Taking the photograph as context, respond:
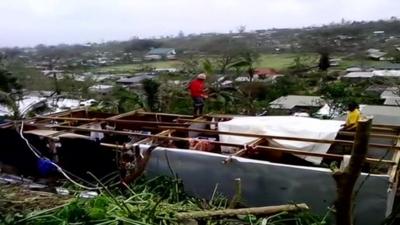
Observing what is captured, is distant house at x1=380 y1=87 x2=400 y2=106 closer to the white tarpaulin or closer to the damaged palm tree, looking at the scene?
the white tarpaulin

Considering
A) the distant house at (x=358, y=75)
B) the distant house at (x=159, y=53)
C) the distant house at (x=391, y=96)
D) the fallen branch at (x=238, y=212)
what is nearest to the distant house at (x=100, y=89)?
the distant house at (x=159, y=53)

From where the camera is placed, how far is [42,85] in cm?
1803

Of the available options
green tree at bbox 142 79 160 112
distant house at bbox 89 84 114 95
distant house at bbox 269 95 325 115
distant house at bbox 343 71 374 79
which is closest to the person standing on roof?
green tree at bbox 142 79 160 112

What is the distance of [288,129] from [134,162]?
7.04 ft

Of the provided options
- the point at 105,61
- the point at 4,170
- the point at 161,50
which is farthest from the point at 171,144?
the point at 105,61

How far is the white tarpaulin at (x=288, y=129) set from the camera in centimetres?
567

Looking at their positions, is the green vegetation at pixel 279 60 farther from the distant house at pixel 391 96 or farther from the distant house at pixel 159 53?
the distant house at pixel 391 96

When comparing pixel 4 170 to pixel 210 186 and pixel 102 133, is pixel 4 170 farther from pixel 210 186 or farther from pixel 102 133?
pixel 210 186

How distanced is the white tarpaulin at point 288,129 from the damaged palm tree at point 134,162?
1.11m

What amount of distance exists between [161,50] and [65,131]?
23539mm

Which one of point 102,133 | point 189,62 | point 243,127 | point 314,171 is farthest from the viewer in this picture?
point 189,62

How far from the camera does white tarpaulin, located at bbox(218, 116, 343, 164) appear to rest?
223 inches

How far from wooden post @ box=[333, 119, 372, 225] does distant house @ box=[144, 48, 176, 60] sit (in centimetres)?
2509

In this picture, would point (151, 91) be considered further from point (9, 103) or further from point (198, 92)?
point (198, 92)
